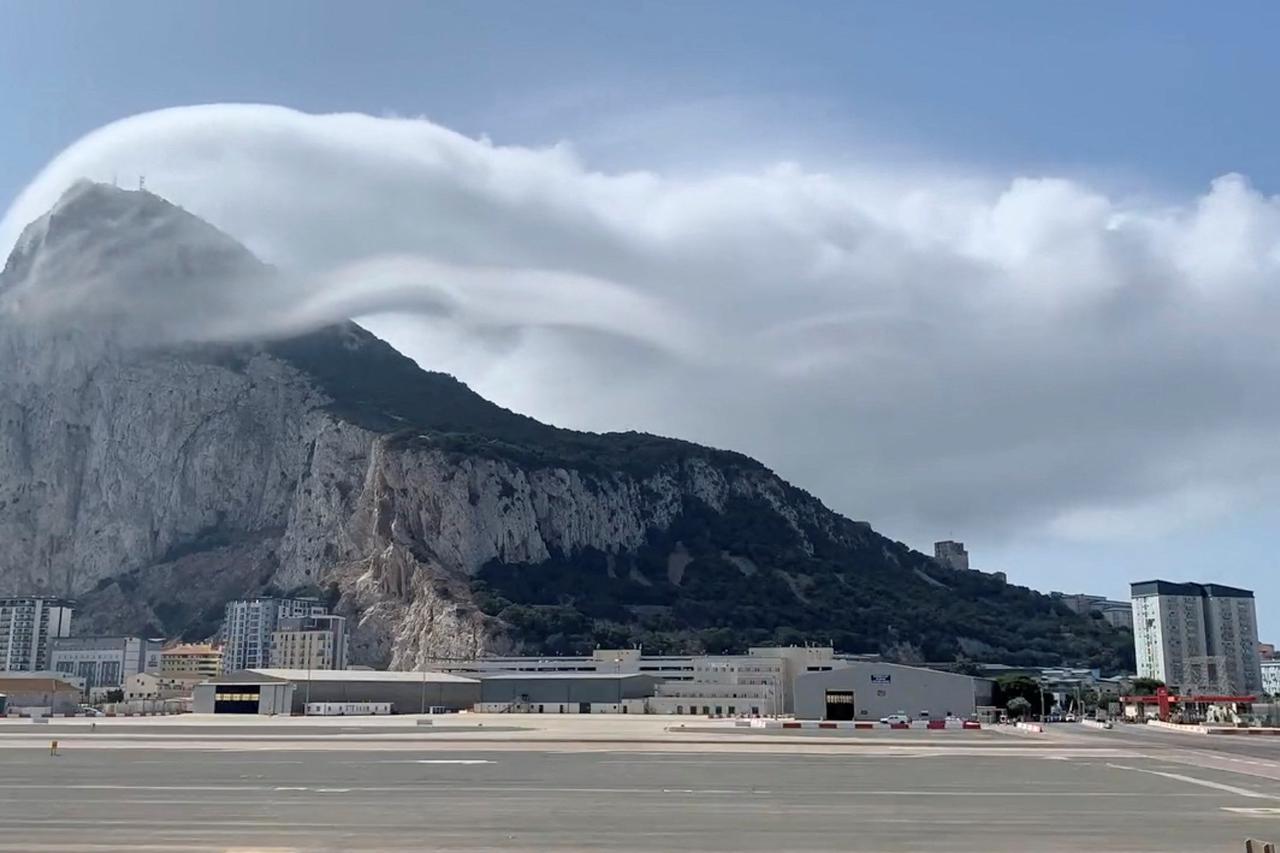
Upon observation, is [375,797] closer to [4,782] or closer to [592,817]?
[592,817]

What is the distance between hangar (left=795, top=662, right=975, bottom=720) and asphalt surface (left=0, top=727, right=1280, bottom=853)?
7136cm

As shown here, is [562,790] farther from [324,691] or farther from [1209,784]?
[324,691]

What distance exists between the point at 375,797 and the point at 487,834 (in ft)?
24.7

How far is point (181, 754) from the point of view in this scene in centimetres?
4516

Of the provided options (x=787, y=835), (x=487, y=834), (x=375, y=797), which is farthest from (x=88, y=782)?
(x=787, y=835)

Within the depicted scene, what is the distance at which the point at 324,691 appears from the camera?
124188 mm

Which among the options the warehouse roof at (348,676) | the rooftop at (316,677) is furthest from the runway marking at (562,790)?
the warehouse roof at (348,676)

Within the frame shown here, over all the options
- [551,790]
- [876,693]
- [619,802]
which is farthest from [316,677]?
[619,802]

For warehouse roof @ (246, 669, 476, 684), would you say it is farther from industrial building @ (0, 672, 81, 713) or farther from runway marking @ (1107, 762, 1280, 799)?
runway marking @ (1107, 762, 1280, 799)

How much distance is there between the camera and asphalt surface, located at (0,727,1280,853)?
20.9m

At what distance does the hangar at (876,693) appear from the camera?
380 ft

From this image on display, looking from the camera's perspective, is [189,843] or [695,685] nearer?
[189,843]

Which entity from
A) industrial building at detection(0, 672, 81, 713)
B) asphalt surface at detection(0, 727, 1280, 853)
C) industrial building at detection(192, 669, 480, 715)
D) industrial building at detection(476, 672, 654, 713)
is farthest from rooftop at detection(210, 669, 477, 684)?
asphalt surface at detection(0, 727, 1280, 853)

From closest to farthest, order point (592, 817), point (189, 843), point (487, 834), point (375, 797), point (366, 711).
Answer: point (189, 843), point (487, 834), point (592, 817), point (375, 797), point (366, 711)
